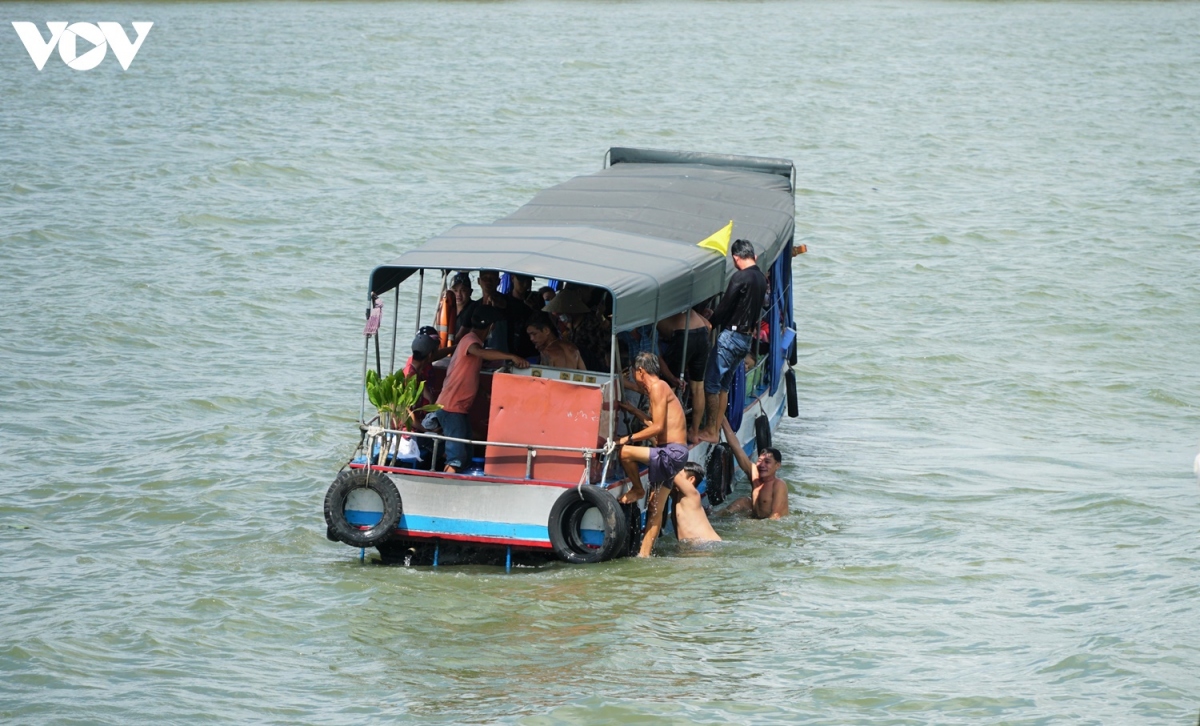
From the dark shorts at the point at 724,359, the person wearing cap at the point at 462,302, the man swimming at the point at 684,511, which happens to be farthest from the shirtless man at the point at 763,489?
the person wearing cap at the point at 462,302

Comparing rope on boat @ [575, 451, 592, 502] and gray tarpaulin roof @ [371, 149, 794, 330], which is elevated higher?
gray tarpaulin roof @ [371, 149, 794, 330]

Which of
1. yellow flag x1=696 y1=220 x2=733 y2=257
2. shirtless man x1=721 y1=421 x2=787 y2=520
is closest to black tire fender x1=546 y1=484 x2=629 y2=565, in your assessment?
shirtless man x1=721 y1=421 x2=787 y2=520

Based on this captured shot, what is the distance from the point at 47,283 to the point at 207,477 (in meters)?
8.03

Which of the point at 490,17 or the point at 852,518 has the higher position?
the point at 490,17

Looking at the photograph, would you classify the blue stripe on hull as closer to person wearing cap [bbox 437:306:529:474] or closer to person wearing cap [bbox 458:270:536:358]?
person wearing cap [bbox 437:306:529:474]

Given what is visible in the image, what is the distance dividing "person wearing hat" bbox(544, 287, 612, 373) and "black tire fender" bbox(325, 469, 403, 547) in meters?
1.90

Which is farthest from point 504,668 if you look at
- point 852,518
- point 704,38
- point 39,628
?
point 704,38

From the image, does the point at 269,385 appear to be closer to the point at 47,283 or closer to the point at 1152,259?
the point at 47,283

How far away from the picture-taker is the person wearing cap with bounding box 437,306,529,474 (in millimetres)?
9695

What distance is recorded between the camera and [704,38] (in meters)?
46.0

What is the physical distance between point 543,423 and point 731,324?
6.86 ft

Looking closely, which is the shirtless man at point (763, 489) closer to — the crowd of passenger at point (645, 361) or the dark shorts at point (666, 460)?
the crowd of passenger at point (645, 361)

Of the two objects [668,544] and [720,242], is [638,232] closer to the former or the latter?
[720,242]

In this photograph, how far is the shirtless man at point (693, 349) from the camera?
10508mm
